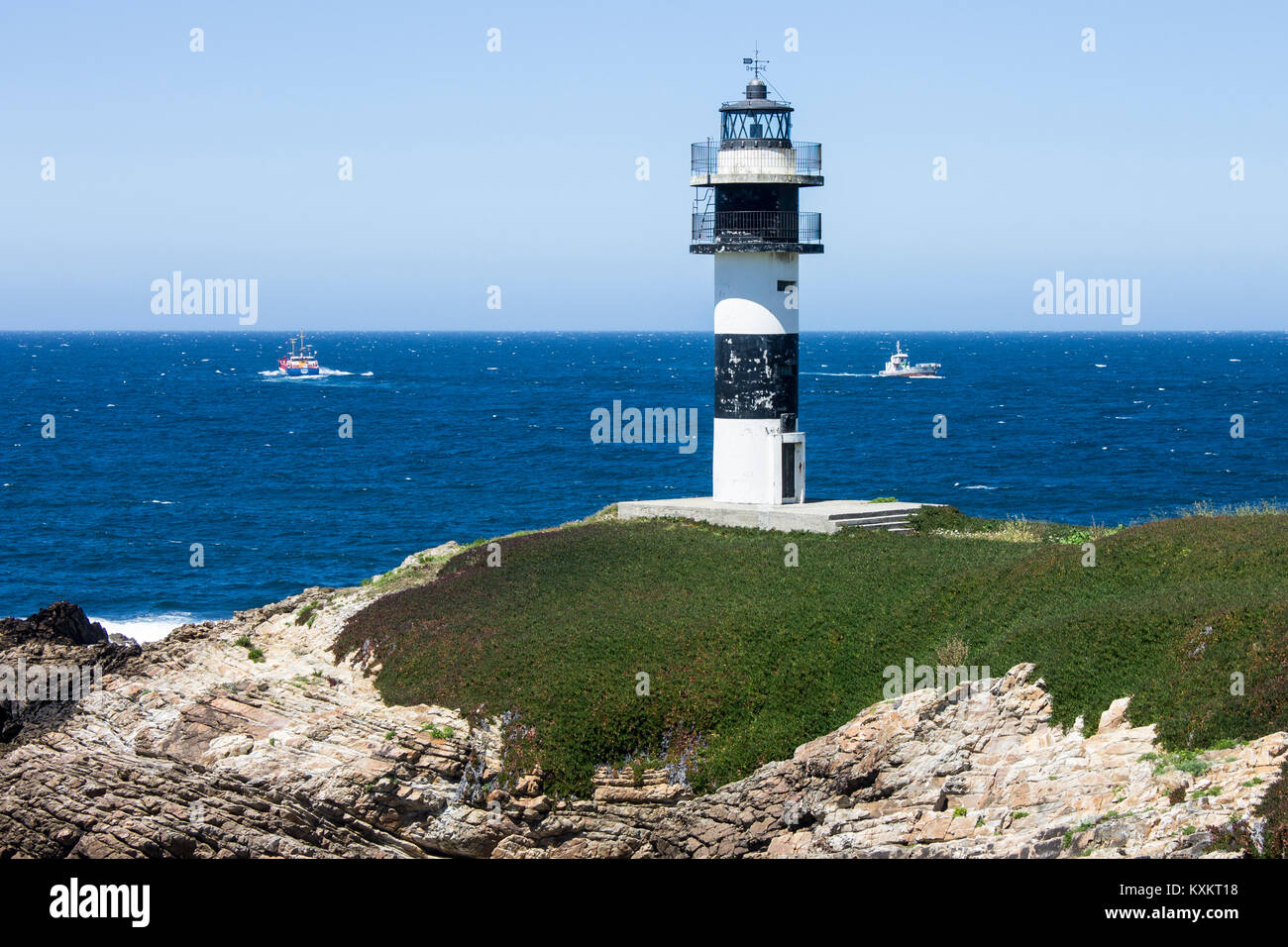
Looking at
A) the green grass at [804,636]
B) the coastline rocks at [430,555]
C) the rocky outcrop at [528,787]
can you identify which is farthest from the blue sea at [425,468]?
the green grass at [804,636]

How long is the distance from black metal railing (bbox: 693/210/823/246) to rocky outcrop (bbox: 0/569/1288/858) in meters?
14.6

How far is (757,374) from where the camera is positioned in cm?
3369

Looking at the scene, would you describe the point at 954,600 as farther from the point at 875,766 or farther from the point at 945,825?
the point at 945,825

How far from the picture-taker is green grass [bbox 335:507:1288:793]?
19141 millimetres

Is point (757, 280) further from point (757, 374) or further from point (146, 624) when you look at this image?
point (146, 624)

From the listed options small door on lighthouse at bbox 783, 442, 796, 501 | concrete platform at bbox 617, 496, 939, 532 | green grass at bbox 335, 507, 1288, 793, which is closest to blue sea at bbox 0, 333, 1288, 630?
concrete platform at bbox 617, 496, 939, 532

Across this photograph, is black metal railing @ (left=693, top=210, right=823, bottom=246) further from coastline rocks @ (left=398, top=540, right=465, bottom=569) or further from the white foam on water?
the white foam on water

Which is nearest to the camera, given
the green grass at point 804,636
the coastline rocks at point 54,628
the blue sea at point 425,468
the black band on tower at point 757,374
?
the green grass at point 804,636

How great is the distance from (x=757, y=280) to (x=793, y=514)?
19.7 ft

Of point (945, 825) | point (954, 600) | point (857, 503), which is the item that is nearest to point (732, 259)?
point (857, 503)

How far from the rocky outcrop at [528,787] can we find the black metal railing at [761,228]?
48.1 feet

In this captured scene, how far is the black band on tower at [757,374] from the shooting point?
33625mm

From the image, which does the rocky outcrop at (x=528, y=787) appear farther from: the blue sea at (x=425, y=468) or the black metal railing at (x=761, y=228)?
the blue sea at (x=425, y=468)

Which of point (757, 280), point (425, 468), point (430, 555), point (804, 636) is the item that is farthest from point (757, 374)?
point (425, 468)
